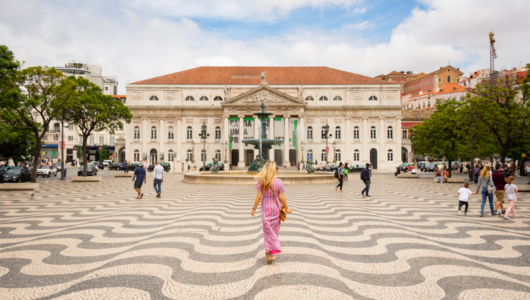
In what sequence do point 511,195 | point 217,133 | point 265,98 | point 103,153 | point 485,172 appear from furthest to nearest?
point 103,153, point 217,133, point 265,98, point 485,172, point 511,195

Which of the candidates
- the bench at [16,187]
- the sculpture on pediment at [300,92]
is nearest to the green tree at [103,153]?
the sculpture on pediment at [300,92]

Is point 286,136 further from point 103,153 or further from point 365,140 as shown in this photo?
point 103,153

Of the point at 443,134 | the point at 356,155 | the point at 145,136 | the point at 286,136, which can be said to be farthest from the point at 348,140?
the point at 145,136

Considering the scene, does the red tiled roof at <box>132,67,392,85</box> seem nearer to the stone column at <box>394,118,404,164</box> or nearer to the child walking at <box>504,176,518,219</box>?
the stone column at <box>394,118,404,164</box>

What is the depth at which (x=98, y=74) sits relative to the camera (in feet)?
319

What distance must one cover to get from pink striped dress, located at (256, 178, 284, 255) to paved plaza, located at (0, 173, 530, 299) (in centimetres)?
30

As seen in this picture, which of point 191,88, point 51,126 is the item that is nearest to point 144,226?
point 191,88

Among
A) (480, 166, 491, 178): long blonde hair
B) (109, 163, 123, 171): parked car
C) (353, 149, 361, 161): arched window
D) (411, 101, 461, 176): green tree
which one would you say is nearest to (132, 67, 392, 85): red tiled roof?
(353, 149, 361, 161): arched window

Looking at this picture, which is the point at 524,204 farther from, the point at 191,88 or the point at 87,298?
the point at 191,88

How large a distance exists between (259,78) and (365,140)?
2014 cm

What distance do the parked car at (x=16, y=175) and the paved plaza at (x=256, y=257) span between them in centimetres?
2033

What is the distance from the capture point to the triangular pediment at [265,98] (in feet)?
185

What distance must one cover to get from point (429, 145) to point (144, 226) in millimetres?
33933

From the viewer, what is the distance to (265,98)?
186ft
